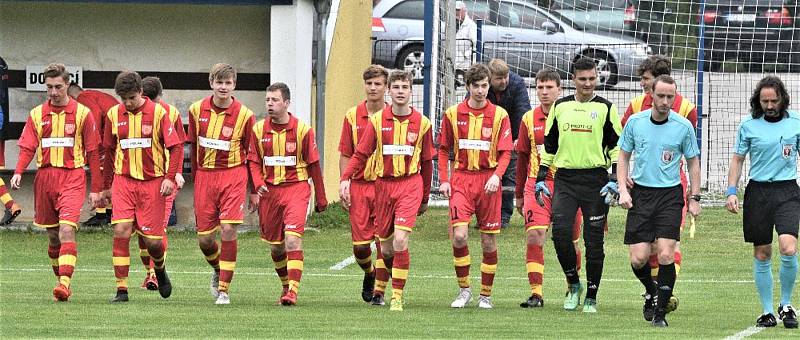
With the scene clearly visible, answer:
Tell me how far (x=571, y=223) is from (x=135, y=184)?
360cm

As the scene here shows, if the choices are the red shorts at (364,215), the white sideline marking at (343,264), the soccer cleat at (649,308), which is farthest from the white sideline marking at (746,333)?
the white sideline marking at (343,264)

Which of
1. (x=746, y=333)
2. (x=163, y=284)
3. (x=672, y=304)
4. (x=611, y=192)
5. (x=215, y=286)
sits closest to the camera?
(x=746, y=333)

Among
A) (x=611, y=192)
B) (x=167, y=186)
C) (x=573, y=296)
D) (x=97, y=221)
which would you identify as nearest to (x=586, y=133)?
(x=611, y=192)

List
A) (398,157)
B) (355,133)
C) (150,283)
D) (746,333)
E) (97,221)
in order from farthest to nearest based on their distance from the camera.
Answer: (97,221) < (150,283) < (355,133) < (398,157) < (746,333)

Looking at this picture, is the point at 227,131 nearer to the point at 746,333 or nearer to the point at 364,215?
the point at 364,215

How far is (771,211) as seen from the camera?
1138 centimetres

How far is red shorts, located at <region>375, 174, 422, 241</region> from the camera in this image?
1246 centimetres

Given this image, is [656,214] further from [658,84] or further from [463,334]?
[463,334]

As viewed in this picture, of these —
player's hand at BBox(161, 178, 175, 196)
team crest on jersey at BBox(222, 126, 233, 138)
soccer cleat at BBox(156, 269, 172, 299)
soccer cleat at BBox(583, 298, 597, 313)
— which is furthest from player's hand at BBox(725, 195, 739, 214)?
soccer cleat at BBox(156, 269, 172, 299)

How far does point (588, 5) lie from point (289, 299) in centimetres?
1139

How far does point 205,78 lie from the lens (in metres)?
19.6

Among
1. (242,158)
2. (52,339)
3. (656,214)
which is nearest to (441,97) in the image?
(242,158)

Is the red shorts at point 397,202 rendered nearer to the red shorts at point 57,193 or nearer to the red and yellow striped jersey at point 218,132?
the red and yellow striped jersey at point 218,132

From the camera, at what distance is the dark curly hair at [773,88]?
11.3m
